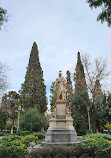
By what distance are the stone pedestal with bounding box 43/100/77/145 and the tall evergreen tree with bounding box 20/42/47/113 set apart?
21.8 meters

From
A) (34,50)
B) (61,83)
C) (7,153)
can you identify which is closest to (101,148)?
(7,153)

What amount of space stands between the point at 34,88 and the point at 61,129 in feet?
85.3

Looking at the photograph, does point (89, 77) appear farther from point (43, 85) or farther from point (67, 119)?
point (43, 85)

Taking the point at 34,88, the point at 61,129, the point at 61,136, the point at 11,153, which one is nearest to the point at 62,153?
the point at 11,153

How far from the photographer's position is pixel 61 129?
10.9 metres

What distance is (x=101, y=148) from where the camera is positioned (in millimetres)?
5195

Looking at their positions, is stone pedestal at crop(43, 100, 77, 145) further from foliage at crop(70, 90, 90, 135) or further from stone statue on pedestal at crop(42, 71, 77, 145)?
foliage at crop(70, 90, 90, 135)

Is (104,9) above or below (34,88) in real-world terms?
below

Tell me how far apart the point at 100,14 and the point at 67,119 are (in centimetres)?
846

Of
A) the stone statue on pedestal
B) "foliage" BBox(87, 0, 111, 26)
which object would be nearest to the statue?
the stone statue on pedestal

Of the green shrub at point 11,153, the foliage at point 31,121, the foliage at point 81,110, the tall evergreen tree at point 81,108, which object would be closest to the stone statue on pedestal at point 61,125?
the green shrub at point 11,153

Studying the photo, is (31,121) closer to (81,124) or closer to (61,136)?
(81,124)

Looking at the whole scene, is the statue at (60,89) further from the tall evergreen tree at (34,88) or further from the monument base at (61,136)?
the tall evergreen tree at (34,88)

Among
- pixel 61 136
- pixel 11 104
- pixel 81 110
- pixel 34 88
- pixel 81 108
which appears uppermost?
pixel 34 88
